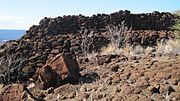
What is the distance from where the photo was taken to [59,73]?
12891 mm

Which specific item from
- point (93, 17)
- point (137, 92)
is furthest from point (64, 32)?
point (137, 92)

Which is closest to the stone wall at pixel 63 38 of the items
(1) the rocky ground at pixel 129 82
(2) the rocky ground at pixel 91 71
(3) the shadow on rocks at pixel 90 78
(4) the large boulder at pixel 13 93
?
(2) the rocky ground at pixel 91 71

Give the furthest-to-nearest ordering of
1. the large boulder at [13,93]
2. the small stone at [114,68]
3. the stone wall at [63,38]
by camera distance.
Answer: the stone wall at [63,38] < the small stone at [114,68] < the large boulder at [13,93]

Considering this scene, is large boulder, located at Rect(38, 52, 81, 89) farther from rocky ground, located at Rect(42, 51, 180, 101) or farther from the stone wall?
the stone wall

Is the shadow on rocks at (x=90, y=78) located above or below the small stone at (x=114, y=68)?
below

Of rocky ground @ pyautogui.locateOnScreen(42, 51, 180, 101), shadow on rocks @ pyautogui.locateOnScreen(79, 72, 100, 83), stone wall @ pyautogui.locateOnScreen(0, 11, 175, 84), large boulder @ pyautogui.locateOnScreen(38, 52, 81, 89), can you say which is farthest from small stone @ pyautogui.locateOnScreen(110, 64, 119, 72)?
stone wall @ pyautogui.locateOnScreen(0, 11, 175, 84)

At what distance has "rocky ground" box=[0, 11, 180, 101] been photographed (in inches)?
412

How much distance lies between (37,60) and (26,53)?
6.60 ft

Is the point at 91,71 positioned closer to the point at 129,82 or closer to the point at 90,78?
the point at 90,78

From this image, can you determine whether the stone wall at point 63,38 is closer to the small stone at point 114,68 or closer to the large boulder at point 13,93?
the small stone at point 114,68

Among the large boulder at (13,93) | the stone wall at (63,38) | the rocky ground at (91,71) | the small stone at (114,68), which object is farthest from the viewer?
the stone wall at (63,38)

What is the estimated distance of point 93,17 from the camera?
27.3 meters

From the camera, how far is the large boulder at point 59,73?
1274 centimetres

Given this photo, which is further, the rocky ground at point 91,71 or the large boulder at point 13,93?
the large boulder at point 13,93
